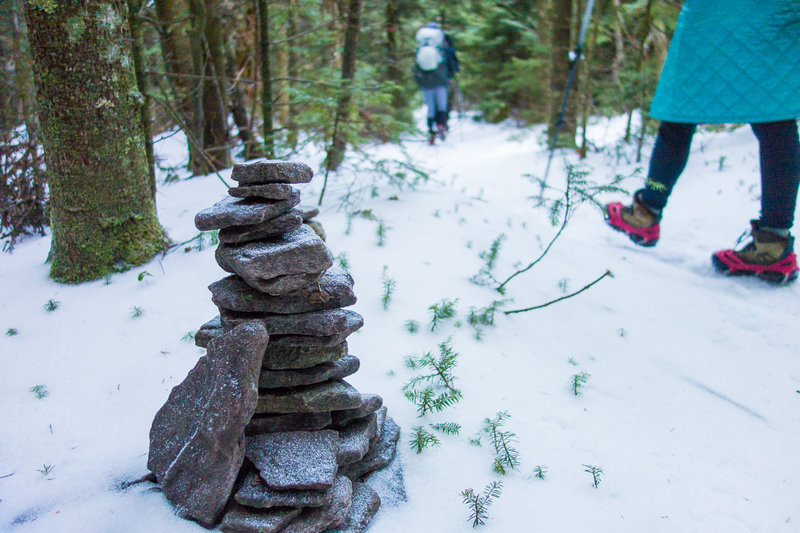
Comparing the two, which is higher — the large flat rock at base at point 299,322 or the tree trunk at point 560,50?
the tree trunk at point 560,50

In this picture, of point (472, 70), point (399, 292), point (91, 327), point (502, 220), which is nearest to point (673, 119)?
point (502, 220)

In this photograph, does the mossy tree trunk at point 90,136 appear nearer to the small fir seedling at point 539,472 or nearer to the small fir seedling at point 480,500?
the small fir seedling at point 480,500

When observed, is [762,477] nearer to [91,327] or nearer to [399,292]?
[399,292]

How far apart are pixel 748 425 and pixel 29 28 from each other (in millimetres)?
5268

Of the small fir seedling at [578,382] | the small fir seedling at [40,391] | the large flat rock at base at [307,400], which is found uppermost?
the large flat rock at base at [307,400]

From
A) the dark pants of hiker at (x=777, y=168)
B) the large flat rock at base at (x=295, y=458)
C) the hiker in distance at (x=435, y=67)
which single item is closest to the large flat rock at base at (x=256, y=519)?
the large flat rock at base at (x=295, y=458)

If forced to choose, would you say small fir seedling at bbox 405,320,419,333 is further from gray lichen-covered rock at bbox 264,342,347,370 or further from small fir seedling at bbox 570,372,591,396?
gray lichen-covered rock at bbox 264,342,347,370

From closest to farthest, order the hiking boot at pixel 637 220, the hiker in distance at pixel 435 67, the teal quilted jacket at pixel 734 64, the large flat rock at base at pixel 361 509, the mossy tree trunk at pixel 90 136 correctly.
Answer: the large flat rock at base at pixel 361 509
the mossy tree trunk at pixel 90 136
the teal quilted jacket at pixel 734 64
the hiking boot at pixel 637 220
the hiker in distance at pixel 435 67

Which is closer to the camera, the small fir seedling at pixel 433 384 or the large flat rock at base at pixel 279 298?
the large flat rock at base at pixel 279 298

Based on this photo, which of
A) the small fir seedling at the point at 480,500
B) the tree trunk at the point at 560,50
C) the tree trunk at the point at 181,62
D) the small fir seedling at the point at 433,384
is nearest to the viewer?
the small fir seedling at the point at 480,500

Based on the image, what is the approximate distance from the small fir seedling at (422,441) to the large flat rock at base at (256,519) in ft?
2.47

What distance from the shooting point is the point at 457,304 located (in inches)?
152

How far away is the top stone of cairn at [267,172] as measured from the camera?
90.7 inches

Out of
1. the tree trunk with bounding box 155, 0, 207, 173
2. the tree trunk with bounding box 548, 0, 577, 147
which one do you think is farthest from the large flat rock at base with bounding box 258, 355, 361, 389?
the tree trunk with bounding box 548, 0, 577, 147
